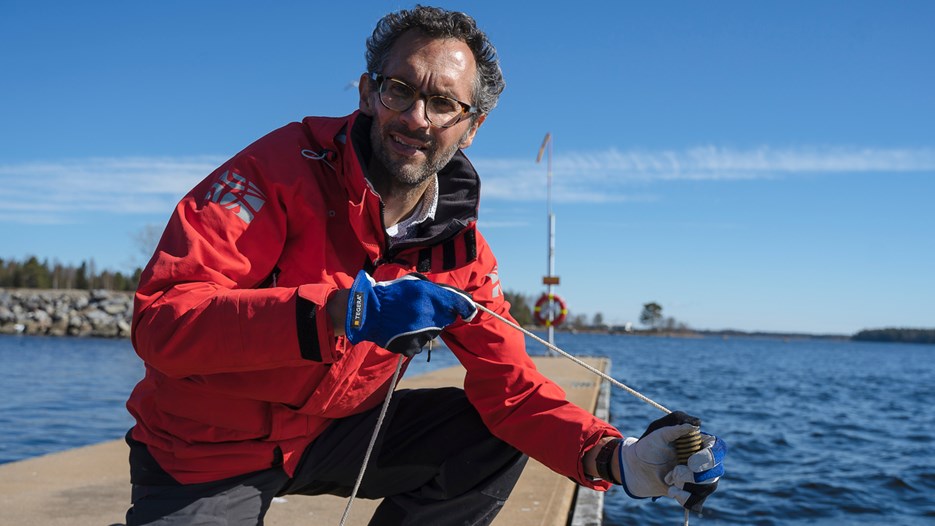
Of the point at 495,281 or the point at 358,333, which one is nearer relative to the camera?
the point at 358,333

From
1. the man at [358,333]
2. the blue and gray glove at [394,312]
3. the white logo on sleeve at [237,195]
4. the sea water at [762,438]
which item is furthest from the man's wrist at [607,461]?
the sea water at [762,438]

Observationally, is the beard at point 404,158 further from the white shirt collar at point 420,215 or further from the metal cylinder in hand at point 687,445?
the metal cylinder in hand at point 687,445

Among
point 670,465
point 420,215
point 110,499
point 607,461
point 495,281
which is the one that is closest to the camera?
point 670,465

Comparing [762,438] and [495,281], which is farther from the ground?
[495,281]

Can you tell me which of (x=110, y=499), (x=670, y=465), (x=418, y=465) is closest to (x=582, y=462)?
(x=670, y=465)

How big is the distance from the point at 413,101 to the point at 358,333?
0.84m

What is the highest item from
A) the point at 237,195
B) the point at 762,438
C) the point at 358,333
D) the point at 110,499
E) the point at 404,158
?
the point at 404,158

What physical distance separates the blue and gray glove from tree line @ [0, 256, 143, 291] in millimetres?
51352

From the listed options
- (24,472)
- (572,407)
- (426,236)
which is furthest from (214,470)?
(24,472)

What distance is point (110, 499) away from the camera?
11.0 feet

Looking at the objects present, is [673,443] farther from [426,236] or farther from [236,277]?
[236,277]

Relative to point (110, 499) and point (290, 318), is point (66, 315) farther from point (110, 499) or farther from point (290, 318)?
point (290, 318)

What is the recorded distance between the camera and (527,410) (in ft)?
7.52

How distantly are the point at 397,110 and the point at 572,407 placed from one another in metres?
1.03
